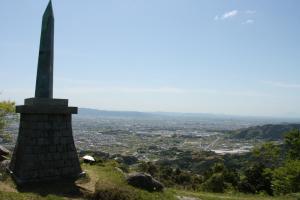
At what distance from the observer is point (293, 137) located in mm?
17953

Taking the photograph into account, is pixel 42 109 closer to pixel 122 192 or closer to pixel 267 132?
pixel 122 192

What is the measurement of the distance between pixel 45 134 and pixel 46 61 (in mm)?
2608

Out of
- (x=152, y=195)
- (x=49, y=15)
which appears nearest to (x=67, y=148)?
(x=152, y=195)

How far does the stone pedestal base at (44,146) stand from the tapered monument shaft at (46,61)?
2.01 ft

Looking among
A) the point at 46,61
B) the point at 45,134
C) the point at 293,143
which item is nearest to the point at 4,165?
the point at 45,134

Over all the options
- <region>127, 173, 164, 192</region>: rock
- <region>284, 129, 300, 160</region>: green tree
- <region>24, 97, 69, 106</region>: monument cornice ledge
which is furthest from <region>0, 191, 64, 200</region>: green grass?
<region>284, 129, 300, 160</region>: green tree

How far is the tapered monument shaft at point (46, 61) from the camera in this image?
12453 mm

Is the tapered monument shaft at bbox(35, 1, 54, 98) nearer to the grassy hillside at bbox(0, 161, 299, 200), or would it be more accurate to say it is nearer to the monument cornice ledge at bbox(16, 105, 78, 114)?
the monument cornice ledge at bbox(16, 105, 78, 114)

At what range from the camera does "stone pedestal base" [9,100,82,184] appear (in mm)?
11789

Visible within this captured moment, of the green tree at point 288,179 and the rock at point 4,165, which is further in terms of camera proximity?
the green tree at point 288,179

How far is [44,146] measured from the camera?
1201cm

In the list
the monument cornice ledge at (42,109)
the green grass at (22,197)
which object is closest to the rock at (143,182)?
the green grass at (22,197)

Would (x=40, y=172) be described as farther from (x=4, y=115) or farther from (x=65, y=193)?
(x=4, y=115)

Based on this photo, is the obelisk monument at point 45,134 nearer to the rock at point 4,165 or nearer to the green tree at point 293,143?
the rock at point 4,165
